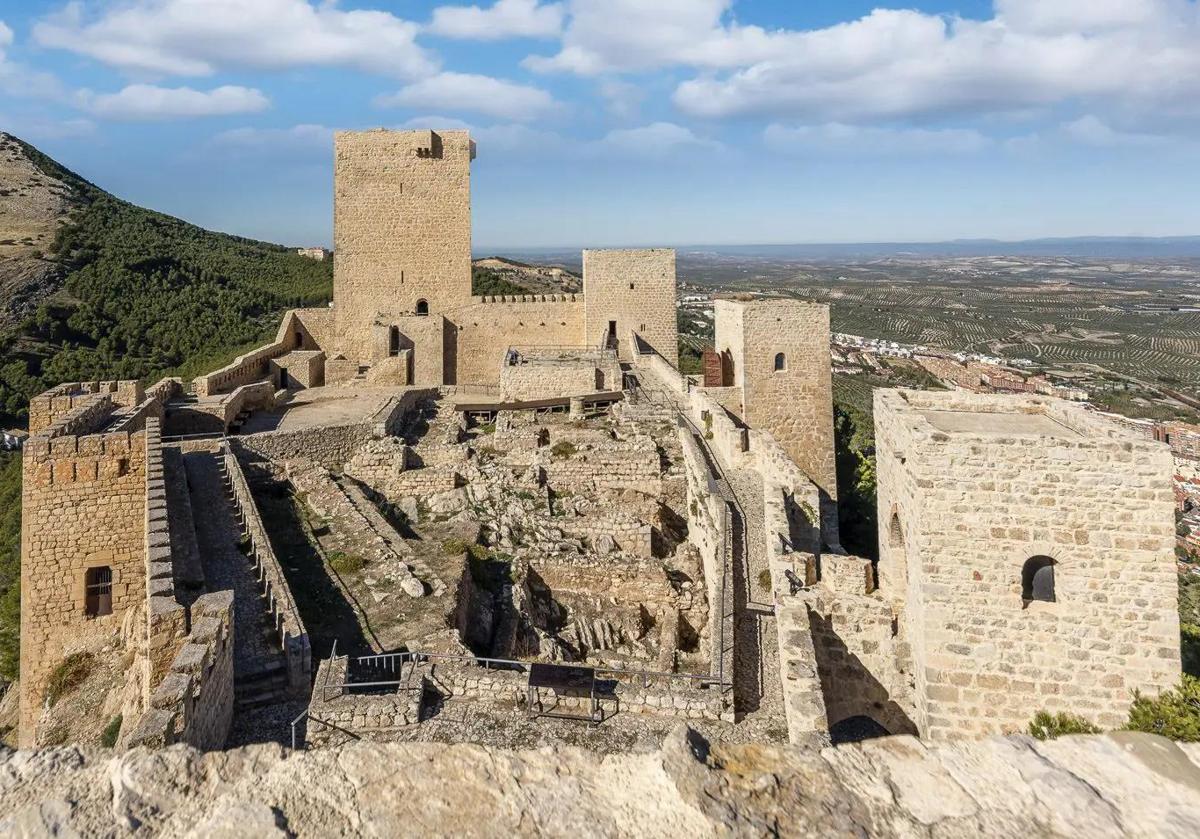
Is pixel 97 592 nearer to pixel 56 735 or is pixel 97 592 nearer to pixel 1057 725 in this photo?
pixel 56 735

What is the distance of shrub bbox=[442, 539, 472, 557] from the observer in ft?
29.8

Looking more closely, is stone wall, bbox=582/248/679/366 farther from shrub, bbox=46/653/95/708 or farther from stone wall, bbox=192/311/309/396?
shrub, bbox=46/653/95/708

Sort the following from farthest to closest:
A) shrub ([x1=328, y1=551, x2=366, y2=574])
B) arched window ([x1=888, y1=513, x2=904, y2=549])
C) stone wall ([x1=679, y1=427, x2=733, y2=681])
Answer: shrub ([x1=328, y1=551, x2=366, y2=574])
stone wall ([x1=679, y1=427, x2=733, y2=681])
arched window ([x1=888, y1=513, x2=904, y2=549])

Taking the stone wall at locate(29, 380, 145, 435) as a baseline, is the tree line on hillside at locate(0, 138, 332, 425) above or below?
above

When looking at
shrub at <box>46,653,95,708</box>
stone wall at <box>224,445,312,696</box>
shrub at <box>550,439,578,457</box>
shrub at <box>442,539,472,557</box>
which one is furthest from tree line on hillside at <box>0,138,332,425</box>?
shrub at <box>442,539,472,557</box>

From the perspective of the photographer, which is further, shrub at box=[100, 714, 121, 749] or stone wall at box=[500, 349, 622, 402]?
stone wall at box=[500, 349, 622, 402]

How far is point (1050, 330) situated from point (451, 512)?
2871 inches

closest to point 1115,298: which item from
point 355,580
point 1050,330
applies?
point 1050,330

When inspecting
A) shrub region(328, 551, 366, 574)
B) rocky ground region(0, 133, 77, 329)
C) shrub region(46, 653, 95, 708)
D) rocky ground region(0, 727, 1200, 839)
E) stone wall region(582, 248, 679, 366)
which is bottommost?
shrub region(46, 653, 95, 708)

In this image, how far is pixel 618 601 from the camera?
907cm

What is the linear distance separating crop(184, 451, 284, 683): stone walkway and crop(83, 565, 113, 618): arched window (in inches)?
41.3

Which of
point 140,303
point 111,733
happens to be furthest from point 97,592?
point 140,303

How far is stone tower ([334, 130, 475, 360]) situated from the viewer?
65.3 ft

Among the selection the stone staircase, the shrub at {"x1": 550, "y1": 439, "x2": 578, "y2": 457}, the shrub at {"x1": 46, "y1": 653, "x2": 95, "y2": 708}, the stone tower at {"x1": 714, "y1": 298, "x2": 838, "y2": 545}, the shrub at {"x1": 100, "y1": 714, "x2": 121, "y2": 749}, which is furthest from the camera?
the stone tower at {"x1": 714, "y1": 298, "x2": 838, "y2": 545}
